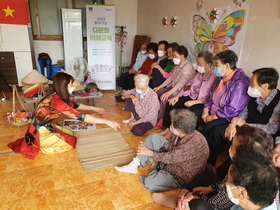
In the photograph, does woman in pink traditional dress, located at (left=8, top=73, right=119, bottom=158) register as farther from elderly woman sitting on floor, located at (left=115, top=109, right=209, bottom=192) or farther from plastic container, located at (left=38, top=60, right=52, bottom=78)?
plastic container, located at (left=38, top=60, right=52, bottom=78)

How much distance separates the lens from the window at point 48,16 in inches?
199

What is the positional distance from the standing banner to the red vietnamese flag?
4.45 ft

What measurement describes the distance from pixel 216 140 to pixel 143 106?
1195 mm

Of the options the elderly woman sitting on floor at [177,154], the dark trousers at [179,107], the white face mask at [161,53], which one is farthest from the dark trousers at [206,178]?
the white face mask at [161,53]

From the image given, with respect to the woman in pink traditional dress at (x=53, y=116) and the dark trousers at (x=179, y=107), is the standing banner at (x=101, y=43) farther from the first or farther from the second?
the woman in pink traditional dress at (x=53, y=116)

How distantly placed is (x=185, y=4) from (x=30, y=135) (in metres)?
3.40

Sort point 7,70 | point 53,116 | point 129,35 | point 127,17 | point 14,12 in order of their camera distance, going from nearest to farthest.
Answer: point 53,116, point 14,12, point 7,70, point 127,17, point 129,35

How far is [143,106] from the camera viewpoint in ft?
9.86

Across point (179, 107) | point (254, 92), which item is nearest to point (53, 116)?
point (179, 107)

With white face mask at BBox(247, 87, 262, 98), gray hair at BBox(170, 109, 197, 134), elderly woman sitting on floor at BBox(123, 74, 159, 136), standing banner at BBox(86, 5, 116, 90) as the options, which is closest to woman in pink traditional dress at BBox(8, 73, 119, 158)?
gray hair at BBox(170, 109, 197, 134)

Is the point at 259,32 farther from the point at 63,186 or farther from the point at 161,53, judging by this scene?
the point at 63,186

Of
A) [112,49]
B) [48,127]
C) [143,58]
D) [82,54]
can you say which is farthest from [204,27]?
[82,54]

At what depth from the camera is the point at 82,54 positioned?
5191 millimetres

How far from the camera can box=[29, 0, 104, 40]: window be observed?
5055 millimetres
